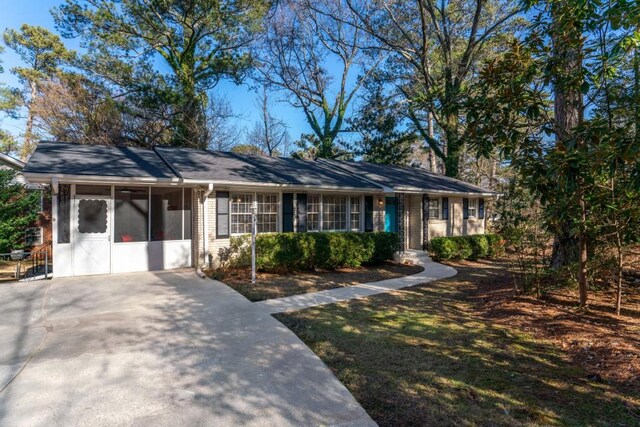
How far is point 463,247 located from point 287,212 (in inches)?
288

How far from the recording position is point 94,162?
938cm

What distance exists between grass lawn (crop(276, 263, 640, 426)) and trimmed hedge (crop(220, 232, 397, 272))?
3.79 metres

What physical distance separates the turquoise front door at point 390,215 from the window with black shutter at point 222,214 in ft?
21.7

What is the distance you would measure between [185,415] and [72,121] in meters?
19.0

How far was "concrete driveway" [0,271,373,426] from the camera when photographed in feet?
10.3

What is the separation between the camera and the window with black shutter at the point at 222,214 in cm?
1023

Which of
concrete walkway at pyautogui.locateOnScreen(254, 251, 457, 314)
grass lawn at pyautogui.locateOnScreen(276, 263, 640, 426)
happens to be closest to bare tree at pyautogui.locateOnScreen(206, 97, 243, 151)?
concrete walkway at pyautogui.locateOnScreen(254, 251, 457, 314)

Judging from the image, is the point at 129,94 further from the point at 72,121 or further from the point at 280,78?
the point at 280,78

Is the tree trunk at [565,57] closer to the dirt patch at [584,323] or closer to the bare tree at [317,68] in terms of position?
the dirt patch at [584,323]

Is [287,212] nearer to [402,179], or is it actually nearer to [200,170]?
[200,170]

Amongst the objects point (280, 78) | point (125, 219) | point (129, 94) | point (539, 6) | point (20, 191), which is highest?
point (280, 78)

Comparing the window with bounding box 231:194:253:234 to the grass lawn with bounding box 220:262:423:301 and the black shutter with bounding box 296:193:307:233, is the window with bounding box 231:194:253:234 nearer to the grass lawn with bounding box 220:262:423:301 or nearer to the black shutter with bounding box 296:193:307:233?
the grass lawn with bounding box 220:262:423:301

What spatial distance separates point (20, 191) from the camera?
12211 millimetres

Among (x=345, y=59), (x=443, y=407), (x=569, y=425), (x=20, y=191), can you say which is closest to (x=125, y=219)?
(x=20, y=191)
